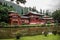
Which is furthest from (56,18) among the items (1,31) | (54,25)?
(1,31)

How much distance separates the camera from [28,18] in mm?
1183

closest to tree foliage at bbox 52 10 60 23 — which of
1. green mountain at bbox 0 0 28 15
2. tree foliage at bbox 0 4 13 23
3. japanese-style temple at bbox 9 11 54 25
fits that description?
japanese-style temple at bbox 9 11 54 25

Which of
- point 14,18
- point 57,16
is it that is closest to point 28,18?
point 14,18

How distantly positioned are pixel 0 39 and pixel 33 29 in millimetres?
250

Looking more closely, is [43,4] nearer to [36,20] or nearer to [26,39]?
[36,20]

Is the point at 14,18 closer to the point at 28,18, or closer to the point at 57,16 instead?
the point at 28,18

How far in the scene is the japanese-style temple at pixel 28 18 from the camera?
1127 mm

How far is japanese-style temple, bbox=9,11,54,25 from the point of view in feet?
3.70

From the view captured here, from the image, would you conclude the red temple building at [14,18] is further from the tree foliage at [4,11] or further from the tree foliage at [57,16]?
the tree foliage at [57,16]

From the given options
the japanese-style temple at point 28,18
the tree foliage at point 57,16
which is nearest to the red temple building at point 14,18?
the japanese-style temple at point 28,18

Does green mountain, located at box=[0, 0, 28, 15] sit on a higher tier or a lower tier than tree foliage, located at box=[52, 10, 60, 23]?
higher

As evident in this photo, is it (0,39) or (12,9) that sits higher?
(12,9)

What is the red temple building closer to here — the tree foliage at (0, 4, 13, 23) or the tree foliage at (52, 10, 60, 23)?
the tree foliage at (0, 4, 13, 23)

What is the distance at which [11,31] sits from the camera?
1141mm
